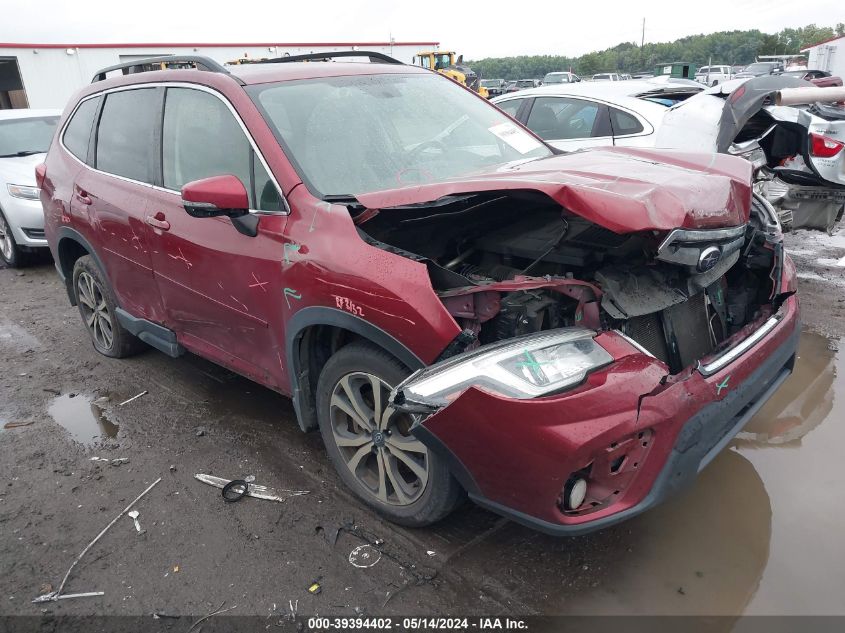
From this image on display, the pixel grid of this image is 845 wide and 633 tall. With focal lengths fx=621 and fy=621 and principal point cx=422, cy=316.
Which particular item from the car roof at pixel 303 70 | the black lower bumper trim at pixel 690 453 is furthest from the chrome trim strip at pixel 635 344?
the car roof at pixel 303 70

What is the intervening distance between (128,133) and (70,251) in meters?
1.37

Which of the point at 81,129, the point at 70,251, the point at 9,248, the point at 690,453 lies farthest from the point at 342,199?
the point at 9,248

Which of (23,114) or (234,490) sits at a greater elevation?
(23,114)

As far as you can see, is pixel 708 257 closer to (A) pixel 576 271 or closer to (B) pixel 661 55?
(A) pixel 576 271

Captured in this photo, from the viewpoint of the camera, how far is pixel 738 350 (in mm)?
2391

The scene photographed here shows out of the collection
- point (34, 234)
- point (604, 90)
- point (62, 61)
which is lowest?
point (34, 234)

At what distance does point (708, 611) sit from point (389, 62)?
3.49m

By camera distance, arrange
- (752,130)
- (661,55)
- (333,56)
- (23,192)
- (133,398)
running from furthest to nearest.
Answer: (661,55)
(23,192)
(752,130)
(133,398)
(333,56)

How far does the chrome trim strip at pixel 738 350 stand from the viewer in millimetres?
2218

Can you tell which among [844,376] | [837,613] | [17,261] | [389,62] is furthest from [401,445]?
[17,261]

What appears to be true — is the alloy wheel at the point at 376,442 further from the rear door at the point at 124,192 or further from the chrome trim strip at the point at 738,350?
the rear door at the point at 124,192

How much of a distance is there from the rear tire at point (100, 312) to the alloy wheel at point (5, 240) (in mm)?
3468

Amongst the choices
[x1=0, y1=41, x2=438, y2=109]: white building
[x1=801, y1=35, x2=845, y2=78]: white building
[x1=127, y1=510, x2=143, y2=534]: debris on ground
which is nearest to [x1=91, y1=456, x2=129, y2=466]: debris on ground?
[x1=127, y1=510, x2=143, y2=534]: debris on ground

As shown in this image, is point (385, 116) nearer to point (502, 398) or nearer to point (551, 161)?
point (551, 161)
